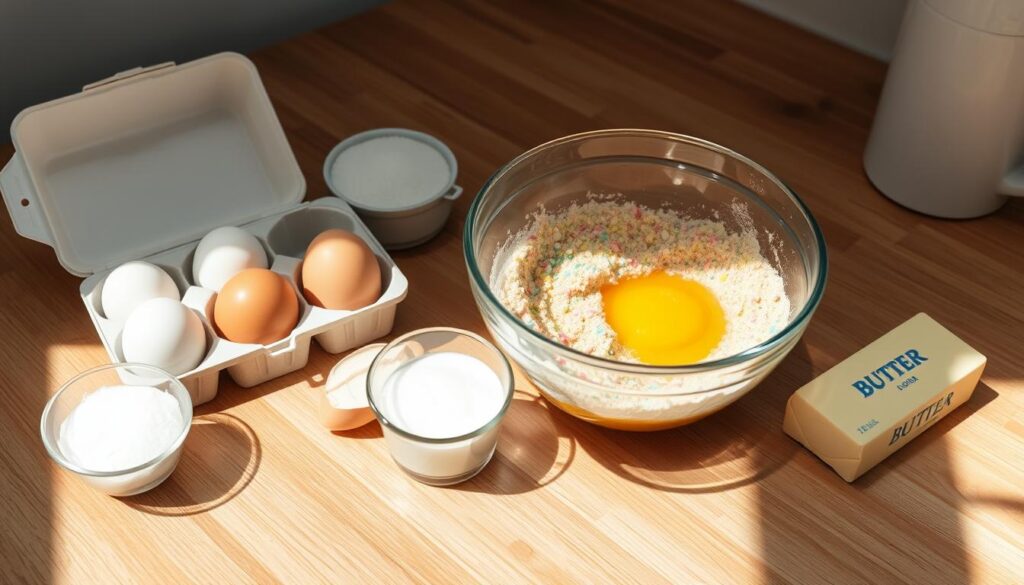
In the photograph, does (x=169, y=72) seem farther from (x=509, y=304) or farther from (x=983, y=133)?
(x=983, y=133)

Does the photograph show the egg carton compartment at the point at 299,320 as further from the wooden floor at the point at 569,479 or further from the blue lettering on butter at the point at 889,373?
the blue lettering on butter at the point at 889,373

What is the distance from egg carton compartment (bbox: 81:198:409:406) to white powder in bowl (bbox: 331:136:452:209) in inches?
2.3

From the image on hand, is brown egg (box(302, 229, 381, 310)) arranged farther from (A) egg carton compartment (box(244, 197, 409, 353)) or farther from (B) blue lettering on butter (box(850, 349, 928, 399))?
(B) blue lettering on butter (box(850, 349, 928, 399))

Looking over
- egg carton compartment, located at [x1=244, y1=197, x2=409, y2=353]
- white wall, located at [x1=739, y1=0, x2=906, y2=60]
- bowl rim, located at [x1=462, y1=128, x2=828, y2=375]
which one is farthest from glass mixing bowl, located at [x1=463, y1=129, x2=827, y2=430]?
white wall, located at [x1=739, y1=0, x2=906, y2=60]

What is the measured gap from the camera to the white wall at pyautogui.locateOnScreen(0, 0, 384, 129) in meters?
1.46

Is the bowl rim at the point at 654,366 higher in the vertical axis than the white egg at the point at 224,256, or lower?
higher

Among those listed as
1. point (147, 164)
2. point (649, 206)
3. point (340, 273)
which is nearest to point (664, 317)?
point (649, 206)

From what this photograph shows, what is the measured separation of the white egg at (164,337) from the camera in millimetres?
1104

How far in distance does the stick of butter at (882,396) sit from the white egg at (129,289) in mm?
688

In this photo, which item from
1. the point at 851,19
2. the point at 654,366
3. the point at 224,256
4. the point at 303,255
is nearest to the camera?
the point at 654,366

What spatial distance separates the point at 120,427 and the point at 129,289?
6.5 inches

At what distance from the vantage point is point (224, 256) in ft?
3.94

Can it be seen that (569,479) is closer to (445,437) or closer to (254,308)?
(445,437)

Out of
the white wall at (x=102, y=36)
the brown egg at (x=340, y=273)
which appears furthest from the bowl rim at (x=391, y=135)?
the white wall at (x=102, y=36)
